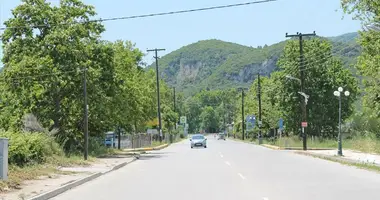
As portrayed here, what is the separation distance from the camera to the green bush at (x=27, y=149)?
22.2 metres

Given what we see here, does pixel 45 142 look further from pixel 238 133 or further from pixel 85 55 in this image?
pixel 238 133

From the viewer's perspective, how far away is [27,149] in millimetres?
23203

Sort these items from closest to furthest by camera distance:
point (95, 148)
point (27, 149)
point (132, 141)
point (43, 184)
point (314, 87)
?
point (43, 184), point (27, 149), point (95, 148), point (132, 141), point (314, 87)

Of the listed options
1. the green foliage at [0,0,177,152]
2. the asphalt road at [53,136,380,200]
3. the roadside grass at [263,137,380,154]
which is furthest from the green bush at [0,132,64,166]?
the roadside grass at [263,137,380,154]

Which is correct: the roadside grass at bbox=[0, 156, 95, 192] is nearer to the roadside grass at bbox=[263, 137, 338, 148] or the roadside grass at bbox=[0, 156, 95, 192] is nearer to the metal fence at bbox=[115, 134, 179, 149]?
the metal fence at bbox=[115, 134, 179, 149]

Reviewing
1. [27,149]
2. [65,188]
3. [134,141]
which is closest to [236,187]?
[65,188]

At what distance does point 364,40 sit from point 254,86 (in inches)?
2498

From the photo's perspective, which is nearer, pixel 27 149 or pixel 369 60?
pixel 27 149

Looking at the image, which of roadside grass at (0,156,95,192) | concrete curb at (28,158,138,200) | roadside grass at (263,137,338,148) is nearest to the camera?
concrete curb at (28,158,138,200)

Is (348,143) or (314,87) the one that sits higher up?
(314,87)

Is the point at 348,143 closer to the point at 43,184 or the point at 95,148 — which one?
the point at 95,148

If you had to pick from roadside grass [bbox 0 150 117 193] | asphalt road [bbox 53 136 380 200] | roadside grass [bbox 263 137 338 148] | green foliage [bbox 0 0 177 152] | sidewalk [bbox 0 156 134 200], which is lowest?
asphalt road [bbox 53 136 380 200]

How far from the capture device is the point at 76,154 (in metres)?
34.8

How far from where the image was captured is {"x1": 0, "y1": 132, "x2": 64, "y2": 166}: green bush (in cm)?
2225
